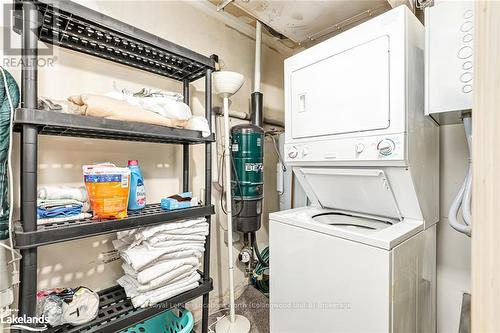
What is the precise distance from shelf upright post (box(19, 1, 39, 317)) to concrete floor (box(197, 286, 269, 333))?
1.39 meters

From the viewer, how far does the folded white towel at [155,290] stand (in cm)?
121

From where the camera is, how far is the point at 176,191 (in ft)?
5.89

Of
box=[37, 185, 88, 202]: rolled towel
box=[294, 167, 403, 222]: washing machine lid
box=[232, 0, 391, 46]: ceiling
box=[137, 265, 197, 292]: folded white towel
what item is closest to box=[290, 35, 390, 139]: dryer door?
box=[294, 167, 403, 222]: washing machine lid

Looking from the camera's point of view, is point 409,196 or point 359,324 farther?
point 409,196

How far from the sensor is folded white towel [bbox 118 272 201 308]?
3.96 feet

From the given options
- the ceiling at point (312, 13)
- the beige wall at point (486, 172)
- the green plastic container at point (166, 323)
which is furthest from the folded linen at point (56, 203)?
the ceiling at point (312, 13)

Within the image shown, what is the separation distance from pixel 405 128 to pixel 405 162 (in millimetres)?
162

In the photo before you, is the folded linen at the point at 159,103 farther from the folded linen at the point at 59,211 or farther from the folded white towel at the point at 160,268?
the folded white towel at the point at 160,268

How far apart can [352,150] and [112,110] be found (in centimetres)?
121

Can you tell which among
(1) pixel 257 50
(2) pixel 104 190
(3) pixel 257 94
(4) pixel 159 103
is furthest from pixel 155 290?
(1) pixel 257 50

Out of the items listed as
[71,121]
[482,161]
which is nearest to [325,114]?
[482,161]

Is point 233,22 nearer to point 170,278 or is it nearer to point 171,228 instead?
point 171,228

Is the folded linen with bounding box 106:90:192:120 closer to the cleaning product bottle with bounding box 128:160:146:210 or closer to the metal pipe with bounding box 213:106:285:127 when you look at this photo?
the cleaning product bottle with bounding box 128:160:146:210

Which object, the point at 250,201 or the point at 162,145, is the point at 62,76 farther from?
the point at 250,201
